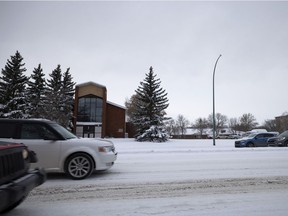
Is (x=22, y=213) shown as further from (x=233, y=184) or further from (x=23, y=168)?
(x=233, y=184)

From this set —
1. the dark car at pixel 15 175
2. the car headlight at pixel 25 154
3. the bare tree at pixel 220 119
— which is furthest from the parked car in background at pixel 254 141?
the bare tree at pixel 220 119

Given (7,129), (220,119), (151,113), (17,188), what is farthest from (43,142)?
(220,119)

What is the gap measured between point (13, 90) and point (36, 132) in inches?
1378

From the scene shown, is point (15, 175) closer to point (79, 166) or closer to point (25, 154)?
point (25, 154)

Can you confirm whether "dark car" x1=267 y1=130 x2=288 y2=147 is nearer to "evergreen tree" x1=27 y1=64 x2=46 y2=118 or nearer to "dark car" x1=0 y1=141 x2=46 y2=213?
"dark car" x1=0 y1=141 x2=46 y2=213

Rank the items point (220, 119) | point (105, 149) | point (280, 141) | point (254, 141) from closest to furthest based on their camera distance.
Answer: point (105, 149)
point (280, 141)
point (254, 141)
point (220, 119)

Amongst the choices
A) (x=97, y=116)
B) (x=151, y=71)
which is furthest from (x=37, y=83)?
(x=151, y=71)

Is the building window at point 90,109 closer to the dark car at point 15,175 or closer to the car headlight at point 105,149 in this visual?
the car headlight at point 105,149

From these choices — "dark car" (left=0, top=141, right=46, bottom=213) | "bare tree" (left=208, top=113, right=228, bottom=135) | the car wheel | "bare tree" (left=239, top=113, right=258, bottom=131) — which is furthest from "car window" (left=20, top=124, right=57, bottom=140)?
"bare tree" (left=208, top=113, right=228, bottom=135)

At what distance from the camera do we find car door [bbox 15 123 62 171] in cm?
666

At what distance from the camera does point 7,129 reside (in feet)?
22.1

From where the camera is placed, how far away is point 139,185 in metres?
6.25

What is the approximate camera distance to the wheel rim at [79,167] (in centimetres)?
683

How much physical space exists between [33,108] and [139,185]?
113 ft
